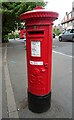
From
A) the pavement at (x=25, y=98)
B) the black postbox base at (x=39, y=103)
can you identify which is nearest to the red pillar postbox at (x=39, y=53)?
the black postbox base at (x=39, y=103)

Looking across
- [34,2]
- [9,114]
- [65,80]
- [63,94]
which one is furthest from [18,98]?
[34,2]

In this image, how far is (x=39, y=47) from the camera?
3.22 metres

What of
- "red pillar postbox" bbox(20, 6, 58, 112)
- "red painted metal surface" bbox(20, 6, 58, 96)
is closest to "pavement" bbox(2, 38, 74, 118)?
"red pillar postbox" bbox(20, 6, 58, 112)

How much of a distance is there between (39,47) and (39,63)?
0.28m

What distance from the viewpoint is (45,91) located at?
3438 millimetres

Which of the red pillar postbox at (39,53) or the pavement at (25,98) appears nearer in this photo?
the red pillar postbox at (39,53)

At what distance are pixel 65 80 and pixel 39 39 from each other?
8.52 ft

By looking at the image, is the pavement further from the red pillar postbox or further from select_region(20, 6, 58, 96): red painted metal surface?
select_region(20, 6, 58, 96): red painted metal surface

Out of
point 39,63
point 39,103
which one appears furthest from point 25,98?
point 39,63

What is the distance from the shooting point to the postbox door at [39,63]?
3.21 metres

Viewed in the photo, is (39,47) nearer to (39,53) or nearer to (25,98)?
(39,53)

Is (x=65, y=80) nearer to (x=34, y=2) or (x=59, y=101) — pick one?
(x=59, y=101)

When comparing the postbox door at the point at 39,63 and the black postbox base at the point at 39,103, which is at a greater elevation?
the postbox door at the point at 39,63

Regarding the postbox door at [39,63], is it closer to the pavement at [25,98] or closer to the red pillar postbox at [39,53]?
the red pillar postbox at [39,53]
